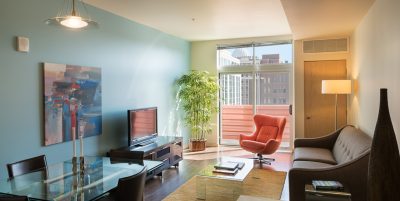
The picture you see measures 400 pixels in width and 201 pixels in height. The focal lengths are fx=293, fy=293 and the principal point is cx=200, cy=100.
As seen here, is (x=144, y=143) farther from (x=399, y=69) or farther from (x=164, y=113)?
(x=399, y=69)

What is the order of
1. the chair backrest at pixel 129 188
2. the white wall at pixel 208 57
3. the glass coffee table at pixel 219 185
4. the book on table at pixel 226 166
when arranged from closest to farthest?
the chair backrest at pixel 129 188 < the glass coffee table at pixel 219 185 < the book on table at pixel 226 166 < the white wall at pixel 208 57

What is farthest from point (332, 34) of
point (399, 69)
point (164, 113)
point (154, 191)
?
point (154, 191)

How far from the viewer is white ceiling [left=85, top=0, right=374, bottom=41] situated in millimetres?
3873

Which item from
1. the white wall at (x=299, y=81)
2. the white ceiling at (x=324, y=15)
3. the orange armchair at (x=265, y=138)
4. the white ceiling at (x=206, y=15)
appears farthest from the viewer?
the white wall at (x=299, y=81)

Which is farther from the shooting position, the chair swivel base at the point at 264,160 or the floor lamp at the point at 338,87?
the chair swivel base at the point at 264,160

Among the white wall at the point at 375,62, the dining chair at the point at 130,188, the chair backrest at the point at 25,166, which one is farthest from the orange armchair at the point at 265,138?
the chair backrest at the point at 25,166

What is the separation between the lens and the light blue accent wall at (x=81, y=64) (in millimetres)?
3197

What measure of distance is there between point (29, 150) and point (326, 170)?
334 centimetres

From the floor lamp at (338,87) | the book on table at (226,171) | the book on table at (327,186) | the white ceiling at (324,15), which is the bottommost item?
the book on table at (226,171)

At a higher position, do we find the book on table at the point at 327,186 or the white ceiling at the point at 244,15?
the white ceiling at the point at 244,15

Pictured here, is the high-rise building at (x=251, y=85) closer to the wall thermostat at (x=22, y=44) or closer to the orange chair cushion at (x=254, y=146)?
the orange chair cushion at (x=254, y=146)

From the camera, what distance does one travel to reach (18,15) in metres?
3.27

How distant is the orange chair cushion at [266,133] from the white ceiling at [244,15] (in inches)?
75.1

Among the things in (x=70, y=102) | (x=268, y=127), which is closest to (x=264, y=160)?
(x=268, y=127)
